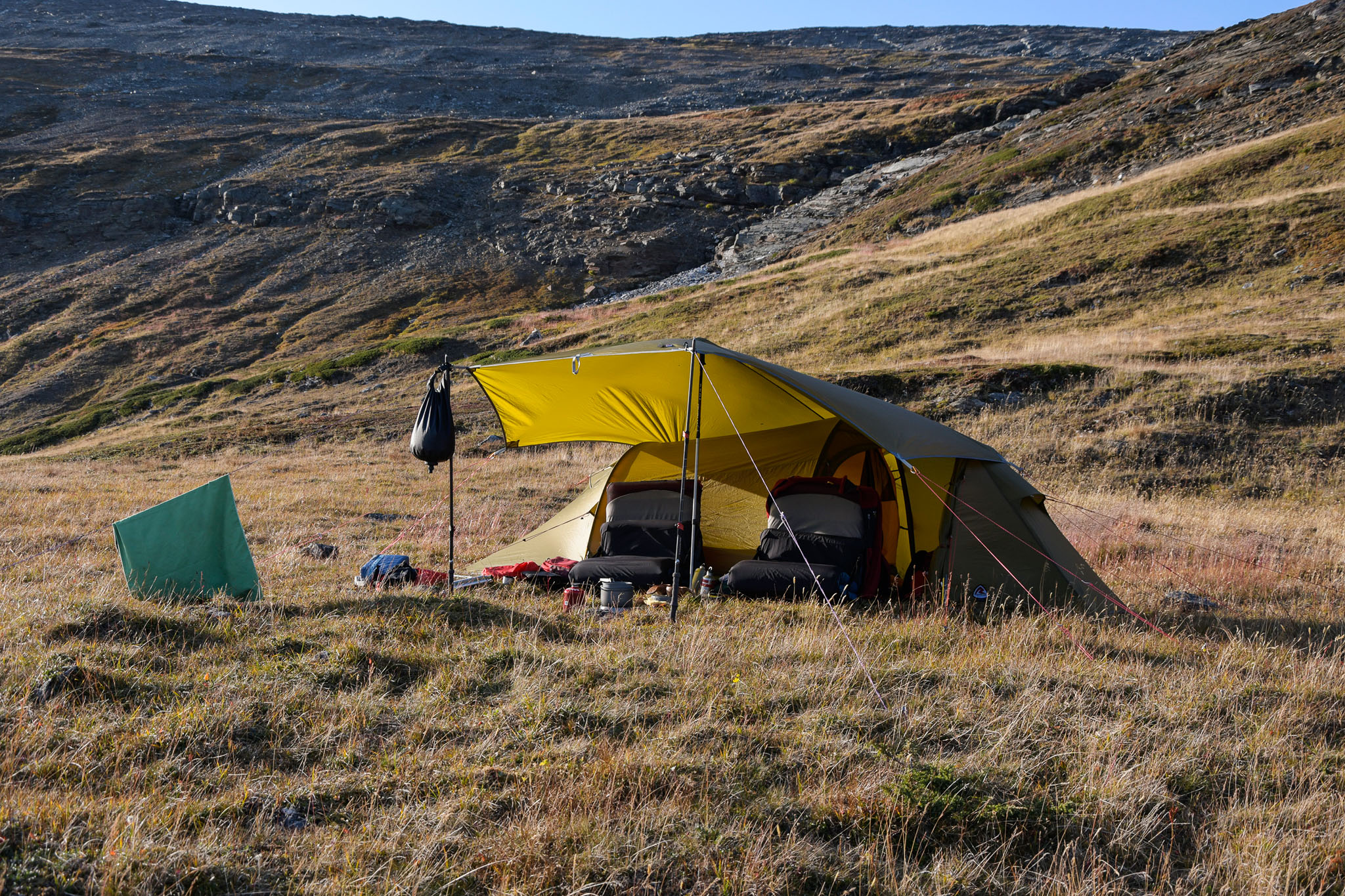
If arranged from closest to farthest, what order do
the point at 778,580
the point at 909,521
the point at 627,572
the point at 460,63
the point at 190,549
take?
the point at 190,549, the point at 778,580, the point at 627,572, the point at 909,521, the point at 460,63

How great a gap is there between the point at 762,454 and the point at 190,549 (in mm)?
6260

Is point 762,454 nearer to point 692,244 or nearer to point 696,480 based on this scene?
point 696,480

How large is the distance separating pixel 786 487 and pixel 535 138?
7989 cm

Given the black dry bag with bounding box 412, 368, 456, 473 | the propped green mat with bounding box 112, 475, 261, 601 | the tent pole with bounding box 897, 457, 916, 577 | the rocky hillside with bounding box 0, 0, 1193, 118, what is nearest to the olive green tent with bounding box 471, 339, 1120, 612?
the tent pole with bounding box 897, 457, 916, 577

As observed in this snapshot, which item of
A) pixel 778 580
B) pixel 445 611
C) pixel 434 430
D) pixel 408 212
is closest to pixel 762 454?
pixel 778 580

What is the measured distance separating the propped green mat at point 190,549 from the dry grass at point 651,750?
1.05 ft

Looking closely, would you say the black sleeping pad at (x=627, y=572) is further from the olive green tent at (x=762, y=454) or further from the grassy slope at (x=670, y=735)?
the olive green tent at (x=762, y=454)

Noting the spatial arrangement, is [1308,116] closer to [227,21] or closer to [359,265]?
[359,265]

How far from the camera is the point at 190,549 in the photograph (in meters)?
7.00

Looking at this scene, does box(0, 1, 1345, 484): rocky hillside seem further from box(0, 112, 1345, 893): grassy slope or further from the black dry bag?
the black dry bag

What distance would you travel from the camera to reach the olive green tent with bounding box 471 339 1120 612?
7.71 metres

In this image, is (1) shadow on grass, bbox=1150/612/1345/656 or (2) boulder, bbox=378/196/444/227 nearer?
(1) shadow on grass, bbox=1150/612/1345/656

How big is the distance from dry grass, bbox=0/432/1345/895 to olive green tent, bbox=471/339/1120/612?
115 centimetres

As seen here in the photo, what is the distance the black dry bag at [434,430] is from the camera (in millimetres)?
7496
